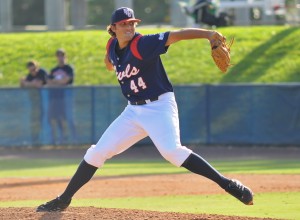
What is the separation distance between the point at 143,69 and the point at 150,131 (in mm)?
574

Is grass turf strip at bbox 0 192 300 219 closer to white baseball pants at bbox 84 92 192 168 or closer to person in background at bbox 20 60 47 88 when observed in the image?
white baseball pants at bbox 84 92 192 168

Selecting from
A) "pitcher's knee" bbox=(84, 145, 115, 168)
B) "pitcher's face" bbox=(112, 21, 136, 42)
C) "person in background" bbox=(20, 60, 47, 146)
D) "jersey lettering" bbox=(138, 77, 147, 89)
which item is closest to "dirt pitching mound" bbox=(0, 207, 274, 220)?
"pitcher's knee" bbox=(84, 145, 115, 168)

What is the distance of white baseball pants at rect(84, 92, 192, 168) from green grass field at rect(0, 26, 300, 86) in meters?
13.7

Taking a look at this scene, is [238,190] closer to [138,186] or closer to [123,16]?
[123,16]

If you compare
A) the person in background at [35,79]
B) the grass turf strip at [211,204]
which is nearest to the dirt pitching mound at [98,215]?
the grass turf strip at [211,204]

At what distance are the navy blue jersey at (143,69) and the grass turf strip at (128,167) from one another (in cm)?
572

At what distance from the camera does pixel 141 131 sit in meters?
7.61

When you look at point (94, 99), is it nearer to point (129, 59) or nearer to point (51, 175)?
point (51, 175)

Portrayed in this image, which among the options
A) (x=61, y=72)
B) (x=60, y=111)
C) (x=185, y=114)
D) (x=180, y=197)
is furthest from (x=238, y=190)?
(x=61, y=72)

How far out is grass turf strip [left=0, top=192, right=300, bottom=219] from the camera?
8516 millimetres

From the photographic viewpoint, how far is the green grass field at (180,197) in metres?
8.76

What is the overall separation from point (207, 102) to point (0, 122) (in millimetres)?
4493

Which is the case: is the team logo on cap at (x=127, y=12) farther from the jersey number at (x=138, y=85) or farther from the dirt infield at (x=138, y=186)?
the dirt infield at (x=138, y=186)

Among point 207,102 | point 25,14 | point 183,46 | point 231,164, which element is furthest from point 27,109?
point 25,14
